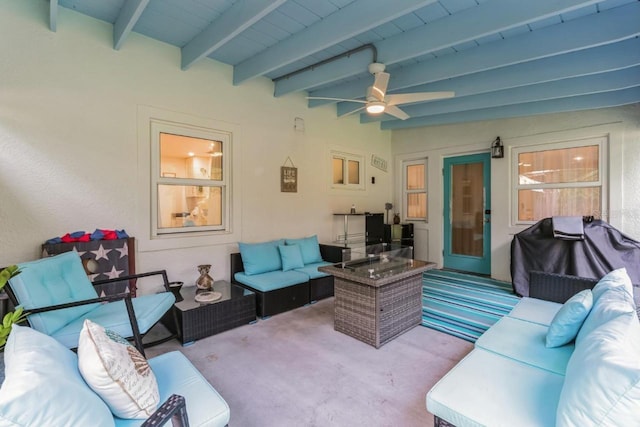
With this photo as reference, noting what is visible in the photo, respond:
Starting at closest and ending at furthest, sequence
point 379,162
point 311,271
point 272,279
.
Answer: point 272,279 < point 311,271 < point 379,162

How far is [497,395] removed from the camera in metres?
1.44

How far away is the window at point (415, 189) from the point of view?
6207 mm

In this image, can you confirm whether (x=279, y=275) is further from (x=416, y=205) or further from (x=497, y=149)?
(x=497, y=149)

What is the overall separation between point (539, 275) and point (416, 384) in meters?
1.58

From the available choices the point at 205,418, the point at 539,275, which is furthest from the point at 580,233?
the point at 205,418

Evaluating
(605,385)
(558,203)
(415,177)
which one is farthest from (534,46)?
(415,177)

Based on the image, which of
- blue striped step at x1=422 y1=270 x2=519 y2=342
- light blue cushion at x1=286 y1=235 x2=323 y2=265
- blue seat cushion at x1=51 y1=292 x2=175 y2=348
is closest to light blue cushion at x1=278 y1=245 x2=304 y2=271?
light blue cushion at x1=286 y1=235 x2=323 y2=265

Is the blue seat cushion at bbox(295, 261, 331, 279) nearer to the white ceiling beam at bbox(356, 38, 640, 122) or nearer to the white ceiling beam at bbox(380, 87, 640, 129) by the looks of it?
the white ceiling beam at bbox(356, 38, 640, 122)

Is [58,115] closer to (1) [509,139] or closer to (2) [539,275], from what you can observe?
(2) [539,275]

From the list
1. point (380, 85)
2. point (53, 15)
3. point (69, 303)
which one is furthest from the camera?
point (380, 85)

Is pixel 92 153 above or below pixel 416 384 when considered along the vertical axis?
above

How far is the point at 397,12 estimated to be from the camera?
243cm

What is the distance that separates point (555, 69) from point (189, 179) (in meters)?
4.29

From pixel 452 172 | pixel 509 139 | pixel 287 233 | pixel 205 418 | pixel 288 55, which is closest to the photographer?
pixel 205 418
